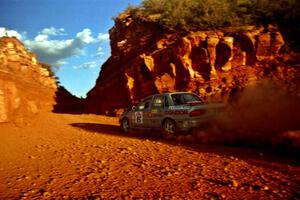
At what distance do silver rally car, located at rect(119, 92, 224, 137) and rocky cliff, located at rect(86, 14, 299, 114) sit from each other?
5.29 m

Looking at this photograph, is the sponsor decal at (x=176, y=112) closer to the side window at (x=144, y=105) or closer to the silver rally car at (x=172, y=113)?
the silver rally car at (x=172, y=113)

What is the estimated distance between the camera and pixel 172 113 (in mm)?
9672

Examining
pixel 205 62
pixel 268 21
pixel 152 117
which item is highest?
pixel 268 21

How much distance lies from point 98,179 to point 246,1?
53.8 ft

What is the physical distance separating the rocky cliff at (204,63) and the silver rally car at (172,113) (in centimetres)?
529

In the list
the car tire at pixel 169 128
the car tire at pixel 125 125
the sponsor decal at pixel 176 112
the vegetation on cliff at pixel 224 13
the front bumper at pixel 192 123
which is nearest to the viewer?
the front bumper at pixel 192 123

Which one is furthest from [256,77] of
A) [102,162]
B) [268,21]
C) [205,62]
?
[102,162]

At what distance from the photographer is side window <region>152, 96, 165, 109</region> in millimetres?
10289

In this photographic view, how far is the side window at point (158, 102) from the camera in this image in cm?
1029

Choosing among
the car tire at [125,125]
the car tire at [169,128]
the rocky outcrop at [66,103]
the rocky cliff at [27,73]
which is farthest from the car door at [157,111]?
the rocky outcrop at [66,103]

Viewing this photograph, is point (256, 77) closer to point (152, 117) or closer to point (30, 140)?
point (152, 117)

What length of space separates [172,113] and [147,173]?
4.46m

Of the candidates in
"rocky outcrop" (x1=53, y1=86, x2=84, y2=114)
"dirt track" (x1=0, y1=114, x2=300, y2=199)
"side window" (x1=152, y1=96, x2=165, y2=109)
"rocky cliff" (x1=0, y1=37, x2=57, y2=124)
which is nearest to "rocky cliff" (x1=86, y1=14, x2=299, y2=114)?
"side window" (x1=152, y1=96, x2=165, y2=109)

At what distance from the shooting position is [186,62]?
56.4ft
